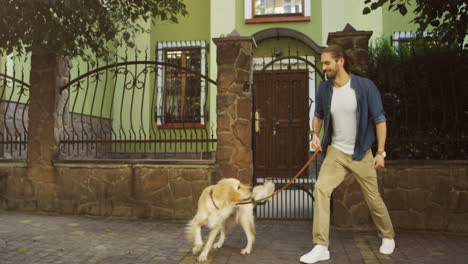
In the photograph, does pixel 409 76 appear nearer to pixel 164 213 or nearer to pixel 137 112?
pixel 164 213

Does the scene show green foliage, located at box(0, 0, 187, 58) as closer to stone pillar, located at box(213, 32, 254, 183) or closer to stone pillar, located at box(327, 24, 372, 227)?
stone pillar, located at box(213, 32, 254, 183)

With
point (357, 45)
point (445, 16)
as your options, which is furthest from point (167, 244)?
point (445, 16)

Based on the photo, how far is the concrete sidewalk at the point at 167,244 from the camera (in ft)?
13.8

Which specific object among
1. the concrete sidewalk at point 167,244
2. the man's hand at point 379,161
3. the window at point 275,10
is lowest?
the concrete sidewalk at point 167,244

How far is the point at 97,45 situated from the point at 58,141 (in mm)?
1804

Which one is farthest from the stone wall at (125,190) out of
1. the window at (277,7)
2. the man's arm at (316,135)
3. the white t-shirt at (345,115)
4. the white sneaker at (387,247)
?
the window at (277,7)

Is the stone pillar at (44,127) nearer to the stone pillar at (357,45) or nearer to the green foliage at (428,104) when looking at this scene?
the stone pillar at (357,45)

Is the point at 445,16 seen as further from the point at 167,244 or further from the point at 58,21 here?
the point at 58,21

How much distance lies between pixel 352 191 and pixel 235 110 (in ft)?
6.73

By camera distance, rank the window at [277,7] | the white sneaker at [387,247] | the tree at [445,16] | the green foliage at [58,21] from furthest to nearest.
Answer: the window at [277,7], the green foliage at [58,21], the tree at [445,16], the white sneaker at [387,247]

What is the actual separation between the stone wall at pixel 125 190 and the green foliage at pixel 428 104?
114 inches

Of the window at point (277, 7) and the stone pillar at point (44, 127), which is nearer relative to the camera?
the stone pillar at point (44, 127)

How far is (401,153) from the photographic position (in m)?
5.92

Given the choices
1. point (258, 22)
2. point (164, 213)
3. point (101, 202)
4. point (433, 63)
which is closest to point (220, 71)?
point (164, 213)
